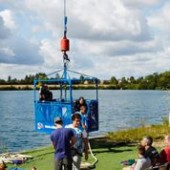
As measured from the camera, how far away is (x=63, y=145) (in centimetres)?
939

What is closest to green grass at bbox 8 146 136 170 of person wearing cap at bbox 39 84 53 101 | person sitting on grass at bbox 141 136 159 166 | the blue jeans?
person wearing cap at bbox 39 84 53 101

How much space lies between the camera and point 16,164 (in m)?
13.6

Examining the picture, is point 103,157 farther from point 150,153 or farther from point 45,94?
point 150,153

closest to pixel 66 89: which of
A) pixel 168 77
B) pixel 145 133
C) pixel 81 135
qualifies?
pixel 145 133

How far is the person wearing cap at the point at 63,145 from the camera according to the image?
939 centimetres

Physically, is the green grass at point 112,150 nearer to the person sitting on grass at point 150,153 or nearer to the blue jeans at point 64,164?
the person sitting on grass at point 150,153

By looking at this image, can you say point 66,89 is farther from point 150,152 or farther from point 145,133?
point 150,152

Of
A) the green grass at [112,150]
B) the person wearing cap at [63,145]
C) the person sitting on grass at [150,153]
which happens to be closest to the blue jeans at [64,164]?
the person wearing cap at [63,145]

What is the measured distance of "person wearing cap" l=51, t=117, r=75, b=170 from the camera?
9.39m

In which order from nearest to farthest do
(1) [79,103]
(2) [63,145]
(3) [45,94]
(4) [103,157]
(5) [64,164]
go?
(2) [63,145]
(5) [64,164]
(4) [103,157]
(1) [79,103]
(3) [45,94]

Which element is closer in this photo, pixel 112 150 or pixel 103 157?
pixel 103 157

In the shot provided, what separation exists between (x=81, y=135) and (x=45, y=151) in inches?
250

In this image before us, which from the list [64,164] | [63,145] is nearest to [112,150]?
[64,164]

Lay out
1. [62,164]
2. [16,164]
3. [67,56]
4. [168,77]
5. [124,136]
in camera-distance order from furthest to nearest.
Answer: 1. [168,77]
2. [124,136]
3. [67,56]
4. [16,164]
5. [62,164]
